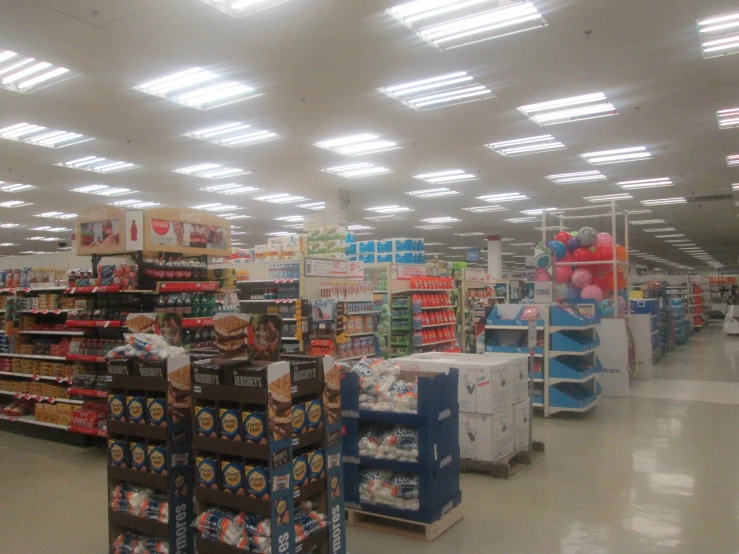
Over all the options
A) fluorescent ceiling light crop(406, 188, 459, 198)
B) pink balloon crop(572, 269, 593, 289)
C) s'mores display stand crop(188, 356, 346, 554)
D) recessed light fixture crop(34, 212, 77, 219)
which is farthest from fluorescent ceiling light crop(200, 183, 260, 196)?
s'mores display stand crop(188, 356, 346, 554)

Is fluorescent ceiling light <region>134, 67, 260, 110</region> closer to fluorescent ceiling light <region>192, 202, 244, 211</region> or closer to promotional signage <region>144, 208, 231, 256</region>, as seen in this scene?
promotional signage <region>144, 208, 231, 256</region>

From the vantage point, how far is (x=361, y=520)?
14.1ft

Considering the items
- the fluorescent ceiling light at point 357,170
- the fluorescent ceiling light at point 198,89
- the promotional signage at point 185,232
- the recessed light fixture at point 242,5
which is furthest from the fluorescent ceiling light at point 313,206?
the recessed light fixture at point 242,5

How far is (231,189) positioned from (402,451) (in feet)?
34.4

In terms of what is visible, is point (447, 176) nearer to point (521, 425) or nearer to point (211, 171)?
point (211, 171)

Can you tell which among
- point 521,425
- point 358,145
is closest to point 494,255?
point 358,145

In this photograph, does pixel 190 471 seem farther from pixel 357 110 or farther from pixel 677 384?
pixel 677 384

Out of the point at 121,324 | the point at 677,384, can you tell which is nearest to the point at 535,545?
the point at 121,324

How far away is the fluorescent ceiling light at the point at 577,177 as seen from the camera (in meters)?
12.1

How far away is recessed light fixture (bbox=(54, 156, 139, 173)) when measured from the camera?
1055 centimetres

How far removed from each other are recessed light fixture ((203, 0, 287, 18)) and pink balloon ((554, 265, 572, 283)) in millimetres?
6658

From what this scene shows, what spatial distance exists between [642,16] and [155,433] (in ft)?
17.6

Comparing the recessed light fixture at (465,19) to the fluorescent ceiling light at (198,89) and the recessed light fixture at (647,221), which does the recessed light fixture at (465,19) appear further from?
the recessed light fixture at (647,221)

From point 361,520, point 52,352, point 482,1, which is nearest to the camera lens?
point 361,520
